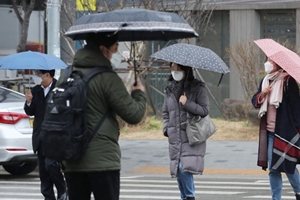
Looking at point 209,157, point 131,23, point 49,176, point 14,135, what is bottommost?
point 209,157

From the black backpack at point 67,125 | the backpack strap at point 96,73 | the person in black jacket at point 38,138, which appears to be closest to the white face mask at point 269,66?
the person in black jacket at point 38,138

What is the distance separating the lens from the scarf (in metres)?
8.08

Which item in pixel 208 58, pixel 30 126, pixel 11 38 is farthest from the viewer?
pixel 11 38

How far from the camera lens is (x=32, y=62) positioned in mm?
8891

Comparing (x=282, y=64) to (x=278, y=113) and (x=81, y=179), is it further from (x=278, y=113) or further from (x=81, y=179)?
(x=81, y=179)

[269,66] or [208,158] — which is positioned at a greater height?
[269,66]

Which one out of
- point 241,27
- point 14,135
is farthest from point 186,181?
point 241,27

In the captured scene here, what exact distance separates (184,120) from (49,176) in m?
1.62

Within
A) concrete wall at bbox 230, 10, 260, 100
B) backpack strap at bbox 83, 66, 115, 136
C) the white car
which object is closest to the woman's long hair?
backpack strap at bbox 83, 66, 115, 136

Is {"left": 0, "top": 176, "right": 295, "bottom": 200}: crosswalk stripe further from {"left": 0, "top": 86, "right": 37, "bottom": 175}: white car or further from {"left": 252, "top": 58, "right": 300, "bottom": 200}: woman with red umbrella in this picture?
{"left": 252, "top": 58, "right": 300, "bottom": 200}: woman with red umbrella

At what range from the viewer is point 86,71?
5.29 metres

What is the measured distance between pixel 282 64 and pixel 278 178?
1197mm

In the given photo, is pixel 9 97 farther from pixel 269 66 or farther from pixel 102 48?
pixel 102 48

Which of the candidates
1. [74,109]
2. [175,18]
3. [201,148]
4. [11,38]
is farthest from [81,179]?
[11,38]
